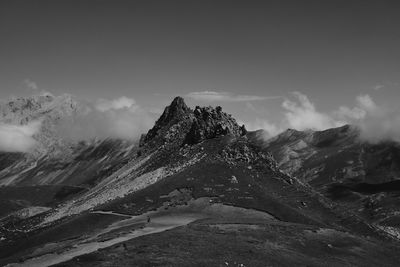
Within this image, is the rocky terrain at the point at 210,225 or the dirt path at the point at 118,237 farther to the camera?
the rocky terrain at the point at 210,225

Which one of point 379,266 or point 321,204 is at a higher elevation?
point 321,204

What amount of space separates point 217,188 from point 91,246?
77.3 metres

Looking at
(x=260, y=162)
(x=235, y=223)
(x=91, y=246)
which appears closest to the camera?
(x=91, y=246)

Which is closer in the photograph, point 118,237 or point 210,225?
point 118,237

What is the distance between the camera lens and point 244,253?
7650cm

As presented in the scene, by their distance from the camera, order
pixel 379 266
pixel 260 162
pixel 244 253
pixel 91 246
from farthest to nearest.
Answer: pixel 260 162 < pixel 379 266 < pixel 91 246 < pixel 244 253

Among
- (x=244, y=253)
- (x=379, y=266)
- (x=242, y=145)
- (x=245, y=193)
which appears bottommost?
(x=379, y=266)

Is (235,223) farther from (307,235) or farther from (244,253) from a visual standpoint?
(244,253)

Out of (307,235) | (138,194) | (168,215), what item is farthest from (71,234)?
(307,235)

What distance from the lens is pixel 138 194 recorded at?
15875 cm

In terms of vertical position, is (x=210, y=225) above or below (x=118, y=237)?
below

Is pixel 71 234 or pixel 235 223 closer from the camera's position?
pixel 235 223

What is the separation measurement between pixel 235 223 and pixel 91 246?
1501 inches

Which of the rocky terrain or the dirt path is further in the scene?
the rocky terrain
